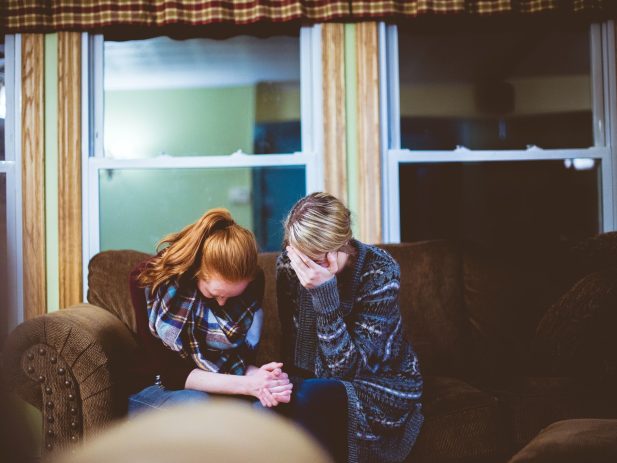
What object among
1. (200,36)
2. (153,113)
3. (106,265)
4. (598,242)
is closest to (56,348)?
(106,265)

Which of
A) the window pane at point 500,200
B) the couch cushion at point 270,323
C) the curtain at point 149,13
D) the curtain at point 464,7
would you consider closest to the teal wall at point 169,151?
the curtain at point 149,13

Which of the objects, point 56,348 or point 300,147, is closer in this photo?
point 56,348

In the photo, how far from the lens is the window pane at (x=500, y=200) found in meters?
2.98

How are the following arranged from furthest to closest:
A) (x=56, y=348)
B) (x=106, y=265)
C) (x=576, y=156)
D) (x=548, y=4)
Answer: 1. (x=576, y=156)
2. (x=548, y=4)
3. (x=106, y=265)
4. (x=56, y=348)

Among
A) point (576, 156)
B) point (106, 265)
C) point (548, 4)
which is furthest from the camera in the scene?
point (576, 156)

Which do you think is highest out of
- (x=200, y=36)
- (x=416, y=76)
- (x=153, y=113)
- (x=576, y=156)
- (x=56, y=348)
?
(x=200, y=36)

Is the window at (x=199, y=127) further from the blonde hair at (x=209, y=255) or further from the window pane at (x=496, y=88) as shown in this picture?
the blonde hair at (x=209, y=255)

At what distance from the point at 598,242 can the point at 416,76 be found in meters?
1.23

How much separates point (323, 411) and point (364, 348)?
0.26 m

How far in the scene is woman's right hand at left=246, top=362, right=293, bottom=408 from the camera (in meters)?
1.50

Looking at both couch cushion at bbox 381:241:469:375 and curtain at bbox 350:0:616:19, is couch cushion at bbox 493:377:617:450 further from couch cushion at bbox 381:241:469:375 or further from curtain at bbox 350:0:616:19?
curtain at bbox 350:0:616:19

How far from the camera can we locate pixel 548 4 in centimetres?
278

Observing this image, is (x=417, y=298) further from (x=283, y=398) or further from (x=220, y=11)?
(x=220, y=11)

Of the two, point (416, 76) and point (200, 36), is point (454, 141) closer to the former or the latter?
point (416, 76)
